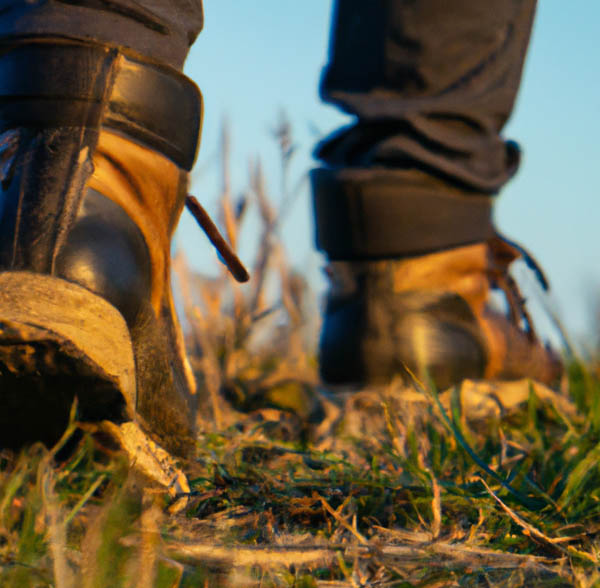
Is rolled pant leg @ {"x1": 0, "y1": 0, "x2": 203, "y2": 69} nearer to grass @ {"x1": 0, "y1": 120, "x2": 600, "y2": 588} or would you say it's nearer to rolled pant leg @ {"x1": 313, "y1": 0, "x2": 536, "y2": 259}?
grass @ {"x1": 0, "y1": 120, "x2": 600, "y2": 588}

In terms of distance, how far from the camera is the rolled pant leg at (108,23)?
1.26 meters

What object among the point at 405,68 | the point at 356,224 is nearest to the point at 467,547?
the point at 356,224

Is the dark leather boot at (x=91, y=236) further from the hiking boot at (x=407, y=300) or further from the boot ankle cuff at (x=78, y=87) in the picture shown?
the hiking boot at (x=407, y=300)

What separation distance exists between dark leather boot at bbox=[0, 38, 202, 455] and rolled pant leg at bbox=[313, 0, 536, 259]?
921 millimetres

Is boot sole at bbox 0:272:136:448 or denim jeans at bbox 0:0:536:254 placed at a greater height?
denim jeans at bbox 0:0:536:254

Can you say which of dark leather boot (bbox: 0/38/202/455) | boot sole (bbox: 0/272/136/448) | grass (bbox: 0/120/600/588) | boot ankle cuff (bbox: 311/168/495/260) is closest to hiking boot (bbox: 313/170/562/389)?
boot ankle cuff (bbox: 311/168/495/260)

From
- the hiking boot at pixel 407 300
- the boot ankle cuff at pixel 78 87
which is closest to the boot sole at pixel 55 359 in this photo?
the boot ankle cuff at pixel 78 87

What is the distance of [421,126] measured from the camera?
2.19 m

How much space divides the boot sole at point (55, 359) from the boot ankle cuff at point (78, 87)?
0.30 m

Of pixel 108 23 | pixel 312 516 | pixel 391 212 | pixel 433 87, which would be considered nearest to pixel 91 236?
pixel 108 23

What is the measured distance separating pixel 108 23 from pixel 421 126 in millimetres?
1093

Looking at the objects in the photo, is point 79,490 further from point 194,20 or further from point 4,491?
point 194,20

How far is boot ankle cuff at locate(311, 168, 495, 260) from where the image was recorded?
7.32 ft

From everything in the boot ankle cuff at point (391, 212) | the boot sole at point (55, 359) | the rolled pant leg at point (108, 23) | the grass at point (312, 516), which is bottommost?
the grass at point (312, 516)
